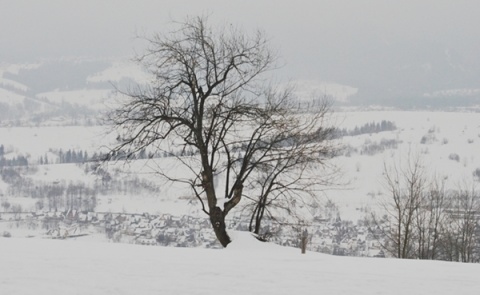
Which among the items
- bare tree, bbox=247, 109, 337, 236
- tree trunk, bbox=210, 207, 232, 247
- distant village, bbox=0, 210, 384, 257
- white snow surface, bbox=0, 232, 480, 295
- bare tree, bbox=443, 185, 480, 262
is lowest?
distant village, bbox=0, 210, 384, 257

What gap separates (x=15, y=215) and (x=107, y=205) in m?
15.8

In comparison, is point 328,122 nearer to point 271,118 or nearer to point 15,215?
point 271,118

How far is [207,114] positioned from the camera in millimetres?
17922

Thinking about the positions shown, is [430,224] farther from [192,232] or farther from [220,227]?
[192,232]

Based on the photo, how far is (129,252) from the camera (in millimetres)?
10500

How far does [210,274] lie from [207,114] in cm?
1006

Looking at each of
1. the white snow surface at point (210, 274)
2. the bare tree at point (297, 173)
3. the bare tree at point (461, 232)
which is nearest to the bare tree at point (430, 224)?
the bare tree at point (461, 232)

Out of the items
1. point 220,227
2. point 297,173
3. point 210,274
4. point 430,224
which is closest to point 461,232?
point 430,224

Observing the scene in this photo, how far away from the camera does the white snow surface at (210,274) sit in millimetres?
7465

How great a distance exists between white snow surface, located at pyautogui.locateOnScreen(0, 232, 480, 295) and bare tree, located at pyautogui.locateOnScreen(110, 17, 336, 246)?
24.0ft

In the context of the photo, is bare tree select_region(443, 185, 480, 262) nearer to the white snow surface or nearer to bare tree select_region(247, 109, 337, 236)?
bare tree select_region(247, 109, 337, 236)

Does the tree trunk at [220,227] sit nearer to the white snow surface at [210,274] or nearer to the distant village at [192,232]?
the distant village at [192,232]

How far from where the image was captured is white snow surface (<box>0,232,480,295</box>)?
747cm

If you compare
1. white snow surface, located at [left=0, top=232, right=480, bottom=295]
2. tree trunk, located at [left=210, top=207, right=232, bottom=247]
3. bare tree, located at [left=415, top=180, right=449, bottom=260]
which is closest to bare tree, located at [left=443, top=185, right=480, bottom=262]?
bare tree, located at [left=415, top=180, right=449, bottom=260]
